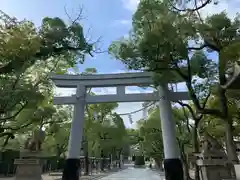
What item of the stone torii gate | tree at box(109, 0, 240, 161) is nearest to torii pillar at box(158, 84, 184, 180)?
the stone torii gate

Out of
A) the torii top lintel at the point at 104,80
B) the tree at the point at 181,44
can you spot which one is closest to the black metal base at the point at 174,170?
the tree at the point at 181,44

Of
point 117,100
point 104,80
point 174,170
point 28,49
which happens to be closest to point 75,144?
point 117,100

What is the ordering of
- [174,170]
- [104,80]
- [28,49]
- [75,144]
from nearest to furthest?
[28,49] < [174,170] < [75,144] < [104,80]

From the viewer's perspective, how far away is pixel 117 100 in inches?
523

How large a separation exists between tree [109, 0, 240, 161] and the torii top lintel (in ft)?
8.85

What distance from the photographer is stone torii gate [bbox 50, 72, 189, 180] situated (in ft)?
38.0

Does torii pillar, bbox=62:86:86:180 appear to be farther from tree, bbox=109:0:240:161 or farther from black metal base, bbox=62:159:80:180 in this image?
tree, bbox=109:0:240:161

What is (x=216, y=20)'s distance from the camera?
8766 mm

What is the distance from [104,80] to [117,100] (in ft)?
4.69

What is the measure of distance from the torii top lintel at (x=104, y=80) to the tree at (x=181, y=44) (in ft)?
8.85

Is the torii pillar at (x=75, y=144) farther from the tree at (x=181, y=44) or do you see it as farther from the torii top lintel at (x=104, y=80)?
the tree at (x=181, y=44)

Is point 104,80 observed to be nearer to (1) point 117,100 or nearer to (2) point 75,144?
(1) point 117,100

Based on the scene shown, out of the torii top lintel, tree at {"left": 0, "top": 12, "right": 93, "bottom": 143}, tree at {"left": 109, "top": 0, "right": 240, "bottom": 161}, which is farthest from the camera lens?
the torii top lintel

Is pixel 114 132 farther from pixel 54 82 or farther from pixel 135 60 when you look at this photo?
pixel 135 60
